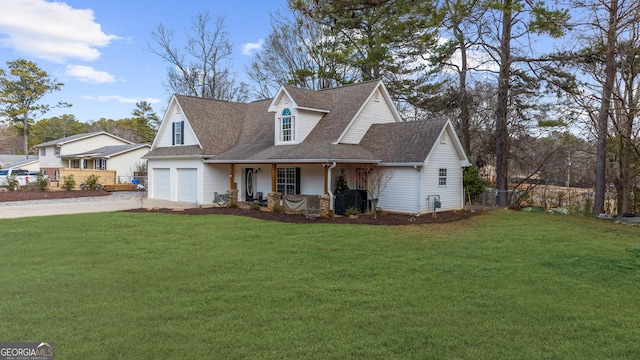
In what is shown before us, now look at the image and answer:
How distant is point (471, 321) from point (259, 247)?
5.95m

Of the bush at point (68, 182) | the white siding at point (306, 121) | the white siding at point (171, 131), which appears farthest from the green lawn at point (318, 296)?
the bush at point (68, 182)

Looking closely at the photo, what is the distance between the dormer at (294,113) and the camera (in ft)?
63.9

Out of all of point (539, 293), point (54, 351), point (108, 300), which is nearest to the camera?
point (54, 351)

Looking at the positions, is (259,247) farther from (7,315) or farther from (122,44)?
(122,44)

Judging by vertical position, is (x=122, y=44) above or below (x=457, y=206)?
above

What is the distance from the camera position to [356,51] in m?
28.5

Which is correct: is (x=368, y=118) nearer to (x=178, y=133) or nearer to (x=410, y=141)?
(x=410, y=141)

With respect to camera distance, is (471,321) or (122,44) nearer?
(471,321)

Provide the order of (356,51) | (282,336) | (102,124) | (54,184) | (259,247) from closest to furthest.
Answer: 1. (282,336)
2. (259,247)
3. (356,51)
4. (54,184)
5. (102,124)

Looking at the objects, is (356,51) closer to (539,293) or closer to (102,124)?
(539,293)

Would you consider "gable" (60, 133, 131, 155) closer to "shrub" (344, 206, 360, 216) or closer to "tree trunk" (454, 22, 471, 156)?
"shrub" (344, 206, 360, 216)

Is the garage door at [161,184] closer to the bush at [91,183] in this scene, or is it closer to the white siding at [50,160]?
the bush at [91,183]

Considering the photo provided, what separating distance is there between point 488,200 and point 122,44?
914 inches

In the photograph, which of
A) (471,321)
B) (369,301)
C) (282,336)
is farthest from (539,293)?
(282,336)
